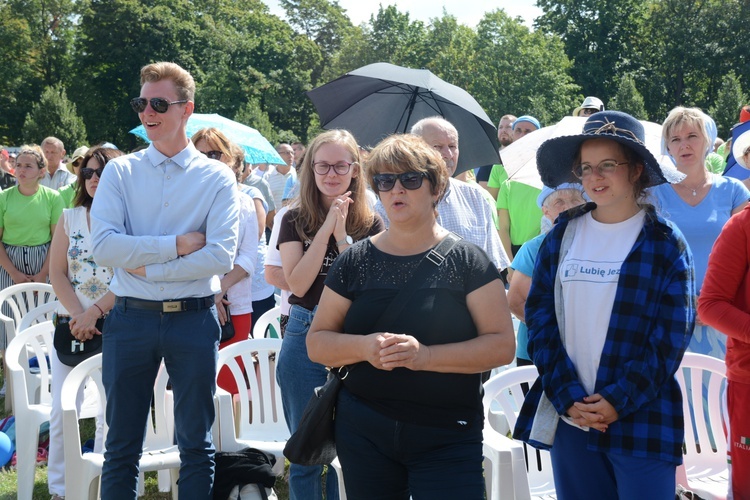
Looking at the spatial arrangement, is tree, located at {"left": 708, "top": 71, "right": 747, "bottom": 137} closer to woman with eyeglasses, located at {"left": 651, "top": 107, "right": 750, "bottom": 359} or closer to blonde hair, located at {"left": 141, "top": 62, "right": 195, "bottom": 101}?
woman with eyeglasses, located at {"left": 651, "top": 107, "right": 750, "bottom": 359}

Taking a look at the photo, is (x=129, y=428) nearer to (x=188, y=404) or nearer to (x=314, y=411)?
(x=188, y=404)

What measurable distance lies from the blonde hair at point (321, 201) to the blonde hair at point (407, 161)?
0.79m

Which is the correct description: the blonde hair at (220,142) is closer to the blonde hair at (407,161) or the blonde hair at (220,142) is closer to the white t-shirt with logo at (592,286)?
the blonde hair at (407,161)

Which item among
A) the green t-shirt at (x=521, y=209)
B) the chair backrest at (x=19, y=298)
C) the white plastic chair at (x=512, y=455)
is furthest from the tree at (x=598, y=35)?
the white plastic chair at (x=512, y=455)

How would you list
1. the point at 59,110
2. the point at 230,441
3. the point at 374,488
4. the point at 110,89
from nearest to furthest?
the point at 374,488, the point at 230,441, the point at 59,110, the point at 110,89

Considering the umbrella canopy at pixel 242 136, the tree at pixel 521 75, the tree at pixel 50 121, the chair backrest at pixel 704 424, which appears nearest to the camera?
the chair backrest at pixel 704 424

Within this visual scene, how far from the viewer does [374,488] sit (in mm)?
2586

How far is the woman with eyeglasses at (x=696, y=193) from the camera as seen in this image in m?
4.27

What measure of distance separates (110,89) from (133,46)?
3.17 metres

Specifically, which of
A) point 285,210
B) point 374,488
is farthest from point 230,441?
point 374,488

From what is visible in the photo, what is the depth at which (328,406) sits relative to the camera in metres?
2.67

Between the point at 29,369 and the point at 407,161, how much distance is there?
432 centimetres

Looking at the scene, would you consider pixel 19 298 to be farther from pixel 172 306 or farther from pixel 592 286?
pixel 592 286

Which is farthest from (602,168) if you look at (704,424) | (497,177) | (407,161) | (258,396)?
(497,177)
